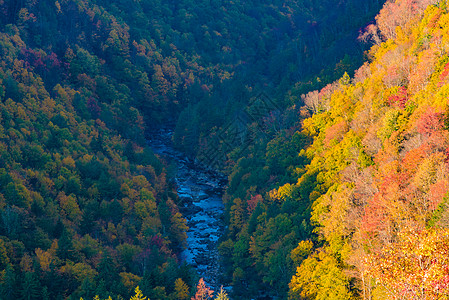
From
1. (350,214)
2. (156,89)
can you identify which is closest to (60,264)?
(350,214)

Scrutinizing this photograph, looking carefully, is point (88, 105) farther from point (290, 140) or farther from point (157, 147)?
point (290, 140)

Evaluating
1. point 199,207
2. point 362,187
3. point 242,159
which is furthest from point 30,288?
point 242,159

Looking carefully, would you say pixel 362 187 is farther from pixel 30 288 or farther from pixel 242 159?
pixel 242 159

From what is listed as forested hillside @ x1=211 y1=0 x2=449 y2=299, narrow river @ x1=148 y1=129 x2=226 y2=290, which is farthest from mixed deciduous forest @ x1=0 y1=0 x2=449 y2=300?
narrow river @ x1=148 y1=129 x2=226 y2=290

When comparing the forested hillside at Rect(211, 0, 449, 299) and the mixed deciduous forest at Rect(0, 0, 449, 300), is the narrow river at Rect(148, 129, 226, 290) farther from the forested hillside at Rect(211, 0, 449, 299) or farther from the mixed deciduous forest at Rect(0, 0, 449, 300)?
the forested hillside at Rect(211, 0, 449, 299)

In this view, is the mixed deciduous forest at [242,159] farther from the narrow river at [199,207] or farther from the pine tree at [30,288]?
the narrow river at [199,207]

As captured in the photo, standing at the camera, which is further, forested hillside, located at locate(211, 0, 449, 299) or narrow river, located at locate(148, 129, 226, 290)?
narrow river, located at locate(148, 129, 226, 290)
